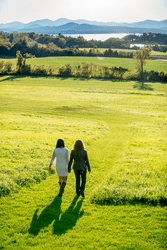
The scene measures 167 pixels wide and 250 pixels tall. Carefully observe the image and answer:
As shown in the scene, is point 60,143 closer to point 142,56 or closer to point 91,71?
point 91,71

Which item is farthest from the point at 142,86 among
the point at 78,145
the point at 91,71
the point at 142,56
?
the point at 78,145

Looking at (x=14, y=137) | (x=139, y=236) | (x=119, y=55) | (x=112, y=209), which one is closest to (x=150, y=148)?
(x=112, y=209)

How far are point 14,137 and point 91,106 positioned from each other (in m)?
18.7

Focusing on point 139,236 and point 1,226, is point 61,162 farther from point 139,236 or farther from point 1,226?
point 139,236

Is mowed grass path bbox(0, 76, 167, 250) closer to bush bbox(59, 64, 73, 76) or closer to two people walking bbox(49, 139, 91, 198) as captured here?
two people walking bbox(49, 139, 91, 198)

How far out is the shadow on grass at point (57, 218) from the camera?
25.9ft

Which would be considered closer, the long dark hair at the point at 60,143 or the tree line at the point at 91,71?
the long dark hair at the point at 60,143

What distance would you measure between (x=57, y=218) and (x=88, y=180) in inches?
147

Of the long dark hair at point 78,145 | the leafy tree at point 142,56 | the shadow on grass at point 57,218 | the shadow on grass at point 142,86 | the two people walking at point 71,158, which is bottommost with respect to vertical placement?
the shadow on grass at point 57,218

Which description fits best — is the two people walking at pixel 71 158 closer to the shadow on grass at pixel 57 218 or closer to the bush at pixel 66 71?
the shadow on grass at pixel 57 218

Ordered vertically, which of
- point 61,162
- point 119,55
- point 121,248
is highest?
point 119,55

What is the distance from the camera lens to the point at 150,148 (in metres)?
18.0

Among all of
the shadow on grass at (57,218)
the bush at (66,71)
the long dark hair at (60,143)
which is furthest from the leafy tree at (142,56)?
the shadow on grass at (57,218)

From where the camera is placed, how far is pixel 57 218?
27.9 feet
